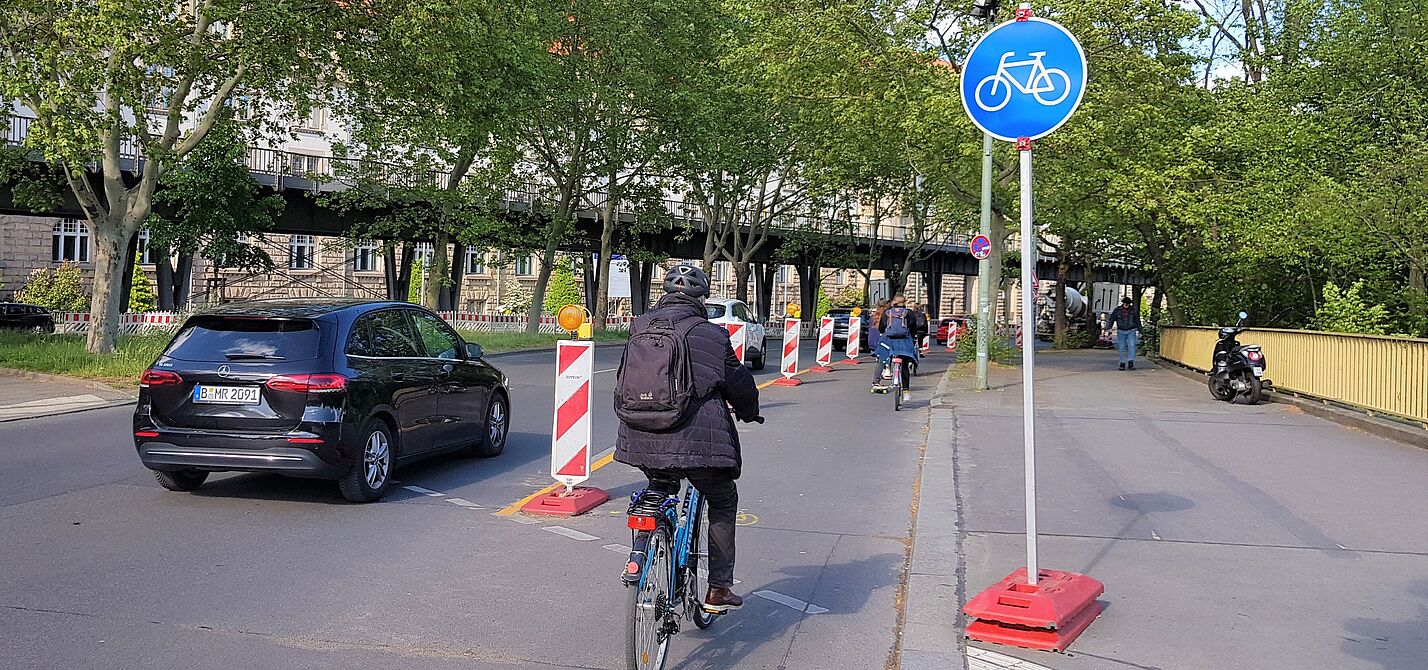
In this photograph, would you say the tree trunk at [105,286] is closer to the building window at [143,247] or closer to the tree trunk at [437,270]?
the tree trunk at [437,270]

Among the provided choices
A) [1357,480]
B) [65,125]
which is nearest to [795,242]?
[65,125]

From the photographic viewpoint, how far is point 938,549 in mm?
7273

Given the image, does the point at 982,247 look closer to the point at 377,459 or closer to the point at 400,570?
the point at 377,459

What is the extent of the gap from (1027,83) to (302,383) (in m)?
5.10

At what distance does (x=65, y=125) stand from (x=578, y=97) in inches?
752

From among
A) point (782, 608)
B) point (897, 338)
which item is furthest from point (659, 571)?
point (897, 338)

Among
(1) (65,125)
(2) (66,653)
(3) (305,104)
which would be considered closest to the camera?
(2) (66,653)

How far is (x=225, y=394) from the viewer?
8344 millimetres

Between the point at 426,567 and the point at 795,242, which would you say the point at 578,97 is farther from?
the point at 426,567

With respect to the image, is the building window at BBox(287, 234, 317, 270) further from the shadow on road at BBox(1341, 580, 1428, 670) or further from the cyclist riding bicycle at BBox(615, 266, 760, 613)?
the shadow on road at BBox(1341, 580, 1428, 670)

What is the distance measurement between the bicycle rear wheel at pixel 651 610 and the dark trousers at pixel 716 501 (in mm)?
252

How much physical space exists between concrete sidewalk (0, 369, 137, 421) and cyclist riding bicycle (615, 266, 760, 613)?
1126 cm

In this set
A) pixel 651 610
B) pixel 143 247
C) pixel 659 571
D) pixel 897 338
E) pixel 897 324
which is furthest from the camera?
pixel 143 247

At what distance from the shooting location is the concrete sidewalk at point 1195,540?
542 centimetres
